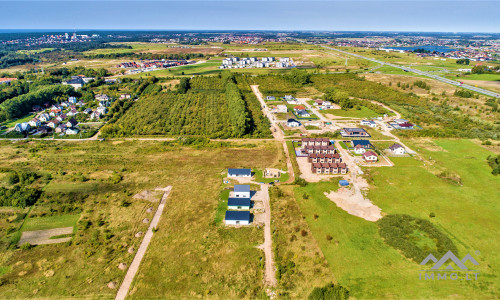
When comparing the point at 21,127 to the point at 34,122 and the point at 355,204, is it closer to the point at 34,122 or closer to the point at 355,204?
the point at 34,122

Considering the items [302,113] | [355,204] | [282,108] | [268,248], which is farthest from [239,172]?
[282,108]

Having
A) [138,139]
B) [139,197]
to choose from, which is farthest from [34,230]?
[138,139]

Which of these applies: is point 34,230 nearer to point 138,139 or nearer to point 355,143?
point 138,139

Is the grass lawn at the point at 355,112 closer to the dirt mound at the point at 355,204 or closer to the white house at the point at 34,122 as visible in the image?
the dirt mound at the point at 355,204

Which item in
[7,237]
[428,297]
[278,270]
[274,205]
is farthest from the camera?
[274,205]

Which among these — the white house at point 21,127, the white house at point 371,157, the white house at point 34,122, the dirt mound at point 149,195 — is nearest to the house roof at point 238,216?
the dirt mound at point 149,195
